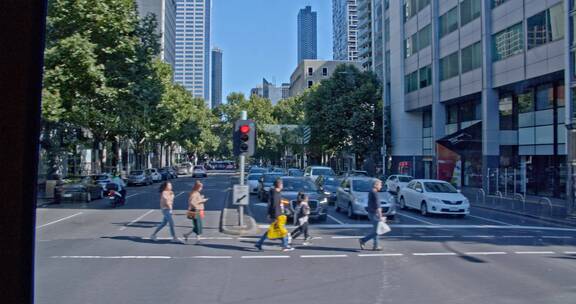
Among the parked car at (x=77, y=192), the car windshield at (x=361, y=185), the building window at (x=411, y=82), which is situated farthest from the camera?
the building window at (x=411, y=82)

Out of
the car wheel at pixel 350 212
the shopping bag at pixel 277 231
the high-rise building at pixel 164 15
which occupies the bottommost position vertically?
the car wheel at pixel 350 212

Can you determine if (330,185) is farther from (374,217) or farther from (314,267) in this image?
(314,267)

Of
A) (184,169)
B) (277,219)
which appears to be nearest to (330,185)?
(277,219)

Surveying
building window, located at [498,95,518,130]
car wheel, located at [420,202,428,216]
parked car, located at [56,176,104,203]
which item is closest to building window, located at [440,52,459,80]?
building window, located at [498,95,518,130]

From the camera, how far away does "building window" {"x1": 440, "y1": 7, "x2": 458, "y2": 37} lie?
4131cm

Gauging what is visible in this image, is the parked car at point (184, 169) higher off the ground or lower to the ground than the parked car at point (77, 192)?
higher

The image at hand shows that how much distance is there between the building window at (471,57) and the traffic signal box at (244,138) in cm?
2526

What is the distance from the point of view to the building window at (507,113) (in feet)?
121

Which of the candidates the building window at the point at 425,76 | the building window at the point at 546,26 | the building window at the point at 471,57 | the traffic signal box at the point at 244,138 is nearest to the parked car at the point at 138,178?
the building window at the point at 425,76

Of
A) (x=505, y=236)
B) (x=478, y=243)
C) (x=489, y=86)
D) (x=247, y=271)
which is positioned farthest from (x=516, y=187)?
(x=247, y=271)

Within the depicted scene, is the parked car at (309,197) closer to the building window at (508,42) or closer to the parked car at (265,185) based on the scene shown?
the parked car at (265,185)

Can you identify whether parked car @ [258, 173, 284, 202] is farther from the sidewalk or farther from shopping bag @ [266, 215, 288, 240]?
shopping bag @ [266, 215, 288, 240]

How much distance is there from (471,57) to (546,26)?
856 centimetres

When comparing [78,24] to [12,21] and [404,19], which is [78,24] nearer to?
[12,21]
